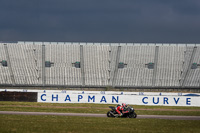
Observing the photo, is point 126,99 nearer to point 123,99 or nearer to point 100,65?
point 123,99

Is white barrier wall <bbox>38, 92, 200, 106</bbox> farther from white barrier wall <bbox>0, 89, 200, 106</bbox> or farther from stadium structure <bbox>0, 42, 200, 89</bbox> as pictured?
stadium structure <bbox>0, 42, 200, 89</bbox>

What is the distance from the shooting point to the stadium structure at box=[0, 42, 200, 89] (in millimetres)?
64438

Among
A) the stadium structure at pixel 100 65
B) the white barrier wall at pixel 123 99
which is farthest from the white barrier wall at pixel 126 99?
the stadium structure at pixel 100 65

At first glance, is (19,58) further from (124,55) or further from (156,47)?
(156,47)

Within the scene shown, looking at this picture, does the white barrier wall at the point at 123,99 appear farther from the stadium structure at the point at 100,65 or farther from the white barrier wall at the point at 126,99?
the stadium structure at the point at 100,65

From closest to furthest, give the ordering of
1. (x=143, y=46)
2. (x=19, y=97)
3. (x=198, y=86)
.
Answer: (x=19, y=97)
(x=198, y=86)
(x=143, y=46)

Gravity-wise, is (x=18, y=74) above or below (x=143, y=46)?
below

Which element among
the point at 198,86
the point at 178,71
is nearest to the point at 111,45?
the point at 178,71

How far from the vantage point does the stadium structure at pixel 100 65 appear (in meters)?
64.4

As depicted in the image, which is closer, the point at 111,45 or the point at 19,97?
the point at 19,97

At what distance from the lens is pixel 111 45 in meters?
68.4

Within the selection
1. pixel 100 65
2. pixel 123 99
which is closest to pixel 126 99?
pixel 123 99

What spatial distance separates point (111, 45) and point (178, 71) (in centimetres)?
1309

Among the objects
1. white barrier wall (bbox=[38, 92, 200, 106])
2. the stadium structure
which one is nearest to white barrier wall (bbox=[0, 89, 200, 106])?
white barrier wall (bbox=[38, 92, 200, 106])
